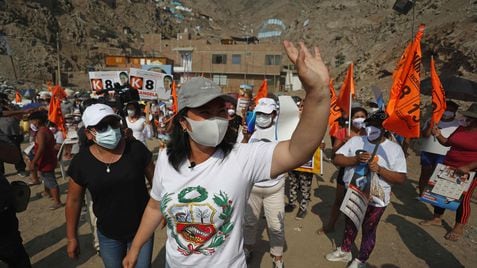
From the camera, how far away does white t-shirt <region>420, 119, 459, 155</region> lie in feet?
15.9

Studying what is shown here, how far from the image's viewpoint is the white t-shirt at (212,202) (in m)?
1.53

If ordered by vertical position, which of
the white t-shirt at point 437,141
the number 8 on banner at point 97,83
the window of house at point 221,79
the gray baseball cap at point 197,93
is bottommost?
the white t-shirt at point 437,141

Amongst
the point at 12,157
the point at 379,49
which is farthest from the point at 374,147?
the point at 379,49

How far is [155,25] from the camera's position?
88.0 metres

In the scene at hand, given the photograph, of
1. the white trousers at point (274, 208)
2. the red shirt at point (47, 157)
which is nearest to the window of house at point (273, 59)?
the red shirt at point (47, 157)

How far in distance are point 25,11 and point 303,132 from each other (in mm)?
61296

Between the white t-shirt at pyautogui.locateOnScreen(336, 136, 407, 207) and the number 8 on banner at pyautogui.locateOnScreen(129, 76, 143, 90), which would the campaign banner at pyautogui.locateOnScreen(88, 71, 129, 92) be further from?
the white t-shirt at pyautogui.locateOnScreen(336, 136, 407, 207)

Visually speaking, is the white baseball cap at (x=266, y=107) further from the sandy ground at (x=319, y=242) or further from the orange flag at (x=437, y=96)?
the orange flag at (x=437, y=96)

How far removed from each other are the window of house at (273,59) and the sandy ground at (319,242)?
1525 inches

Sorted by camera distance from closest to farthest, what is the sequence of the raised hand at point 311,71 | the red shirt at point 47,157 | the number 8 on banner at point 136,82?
the raised hand at point 311,71 → the red shirt at point 47,157 → the number 8 on banner at point 136,82

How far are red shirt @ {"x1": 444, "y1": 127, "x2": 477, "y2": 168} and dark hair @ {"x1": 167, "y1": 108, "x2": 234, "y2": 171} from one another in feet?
13.4

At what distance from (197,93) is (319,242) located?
11.9 feet

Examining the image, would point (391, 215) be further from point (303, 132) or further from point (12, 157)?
point (12, 157)

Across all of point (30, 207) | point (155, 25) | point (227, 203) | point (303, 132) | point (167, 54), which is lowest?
point (30, 207)
